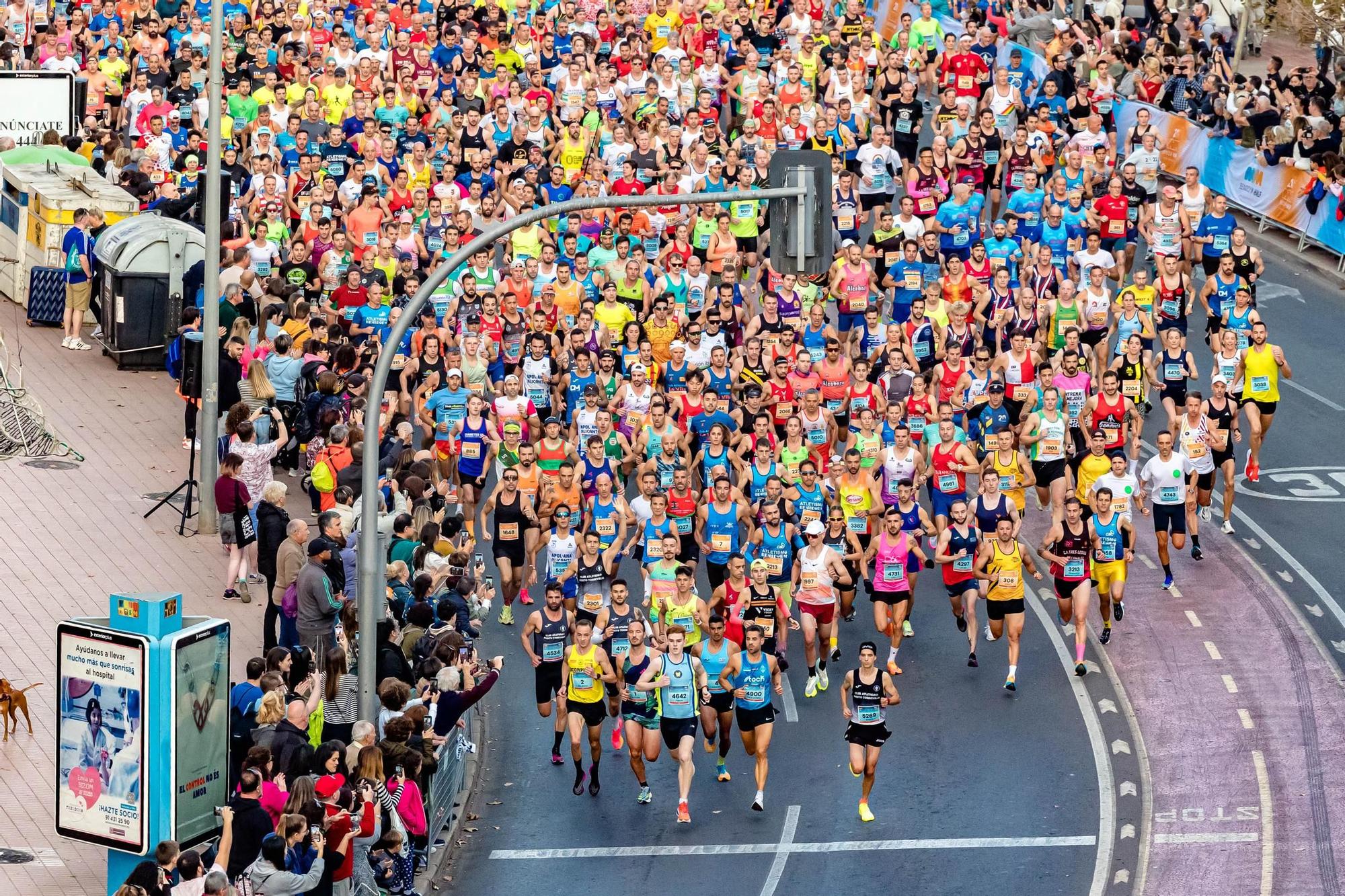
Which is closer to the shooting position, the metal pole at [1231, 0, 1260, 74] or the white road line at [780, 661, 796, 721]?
the white road line at [780, 661, 796, 721]

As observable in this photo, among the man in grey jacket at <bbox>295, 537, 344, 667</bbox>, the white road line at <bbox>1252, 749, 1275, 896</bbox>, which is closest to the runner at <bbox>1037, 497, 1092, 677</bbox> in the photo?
the white road line at <bbox>1252, 749, 1275, 896</bbox>

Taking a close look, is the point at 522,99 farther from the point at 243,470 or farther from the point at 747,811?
the point at 747,811

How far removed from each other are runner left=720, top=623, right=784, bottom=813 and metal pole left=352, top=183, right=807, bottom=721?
3.58 m

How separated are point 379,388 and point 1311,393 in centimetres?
1697

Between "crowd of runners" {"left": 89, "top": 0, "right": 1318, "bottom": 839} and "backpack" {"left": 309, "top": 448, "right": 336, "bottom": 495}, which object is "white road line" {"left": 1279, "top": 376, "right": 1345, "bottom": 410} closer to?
"crowd of runners" {"left": 89, "top": 0, "right": 1318, "bottom": 839}

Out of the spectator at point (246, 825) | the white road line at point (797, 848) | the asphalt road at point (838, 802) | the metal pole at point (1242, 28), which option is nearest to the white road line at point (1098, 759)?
the asphalt road at point (838, 802)

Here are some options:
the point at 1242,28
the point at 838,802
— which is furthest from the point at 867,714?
the point at 1242,28

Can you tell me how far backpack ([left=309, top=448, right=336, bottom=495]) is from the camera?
23.8 meters

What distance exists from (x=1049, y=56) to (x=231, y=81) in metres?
11.6

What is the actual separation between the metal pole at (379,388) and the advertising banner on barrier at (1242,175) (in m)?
18.0

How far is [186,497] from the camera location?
26156mm

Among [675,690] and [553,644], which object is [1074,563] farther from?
[553,644]

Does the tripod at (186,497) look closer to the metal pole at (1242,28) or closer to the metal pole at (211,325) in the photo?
the metal pole at (211,325)

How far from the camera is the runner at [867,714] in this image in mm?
20734
